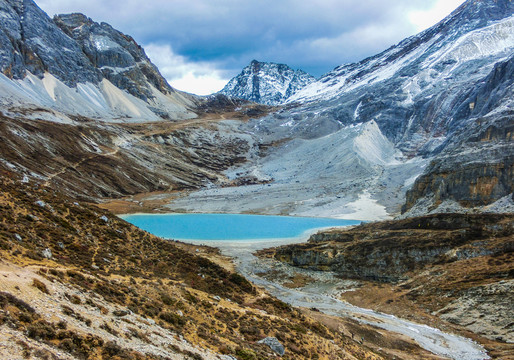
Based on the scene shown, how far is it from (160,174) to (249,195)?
33.8 m

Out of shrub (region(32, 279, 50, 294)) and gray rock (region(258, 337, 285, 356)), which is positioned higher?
shrub (region(32, 279, 50, 294))

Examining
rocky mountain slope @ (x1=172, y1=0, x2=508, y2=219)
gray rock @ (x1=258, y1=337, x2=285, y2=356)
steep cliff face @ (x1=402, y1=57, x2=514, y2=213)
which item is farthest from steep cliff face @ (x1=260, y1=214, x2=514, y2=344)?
gray rock @ (x1=258, y1=337, x2=285, y2=356)

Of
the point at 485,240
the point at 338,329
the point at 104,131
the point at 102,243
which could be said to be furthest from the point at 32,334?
the point at 104,131

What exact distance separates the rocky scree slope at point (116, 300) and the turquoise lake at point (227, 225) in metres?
45.4

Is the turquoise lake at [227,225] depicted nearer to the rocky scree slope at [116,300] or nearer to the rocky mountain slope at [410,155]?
the rocky mountain slope at [410,155]

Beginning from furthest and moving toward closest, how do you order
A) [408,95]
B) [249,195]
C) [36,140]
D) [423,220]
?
[408,95]
[249,195]
[36,140]
[423,220]

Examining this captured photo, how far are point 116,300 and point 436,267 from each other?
107 ft

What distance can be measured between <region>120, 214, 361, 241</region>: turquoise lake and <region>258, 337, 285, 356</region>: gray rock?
175ft

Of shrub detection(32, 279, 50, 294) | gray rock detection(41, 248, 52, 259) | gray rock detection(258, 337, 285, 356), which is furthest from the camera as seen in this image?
gray rock detection(258, 337, 285, 356)

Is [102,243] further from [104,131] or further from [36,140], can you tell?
[104,131]

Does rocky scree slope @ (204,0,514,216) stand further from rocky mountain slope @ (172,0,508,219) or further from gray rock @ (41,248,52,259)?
gray rock @ (41,248,52,259)

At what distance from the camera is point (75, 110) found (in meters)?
159

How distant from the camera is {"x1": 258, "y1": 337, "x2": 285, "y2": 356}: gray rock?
16.0m

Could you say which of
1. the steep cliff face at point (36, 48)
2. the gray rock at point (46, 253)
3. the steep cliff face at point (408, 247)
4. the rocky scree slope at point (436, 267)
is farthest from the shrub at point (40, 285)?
the steep cliff face at point (36, 48)
